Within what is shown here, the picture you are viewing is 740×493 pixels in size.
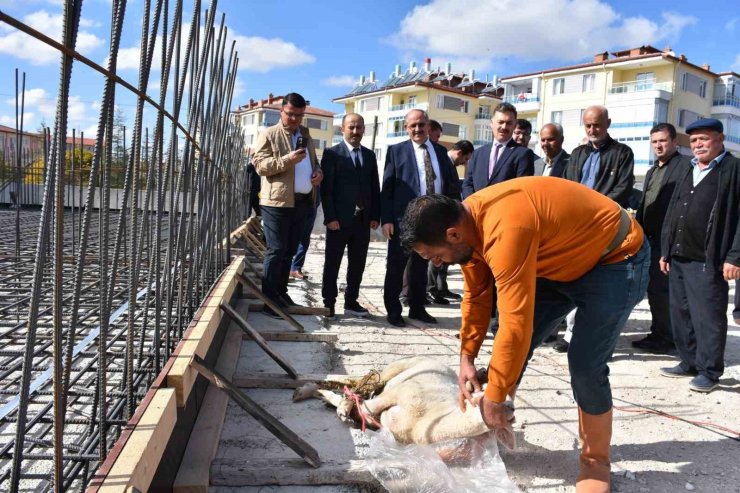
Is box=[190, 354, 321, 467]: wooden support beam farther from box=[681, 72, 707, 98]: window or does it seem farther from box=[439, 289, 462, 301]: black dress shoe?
box=[681, 72, 707, 98]: window

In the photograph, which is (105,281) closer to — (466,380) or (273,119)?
(466,380)

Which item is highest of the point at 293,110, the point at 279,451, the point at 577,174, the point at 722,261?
the point at 293,110

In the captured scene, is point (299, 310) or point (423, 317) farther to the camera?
point (423, 317)

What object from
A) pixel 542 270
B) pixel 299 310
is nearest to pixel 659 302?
pixel 542 270

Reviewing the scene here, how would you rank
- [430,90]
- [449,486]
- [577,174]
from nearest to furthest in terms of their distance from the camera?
[449,486], [577,174], [430,90]

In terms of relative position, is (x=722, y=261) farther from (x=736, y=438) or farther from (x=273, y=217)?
(x=273, y=217)

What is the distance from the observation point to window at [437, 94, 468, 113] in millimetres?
46688

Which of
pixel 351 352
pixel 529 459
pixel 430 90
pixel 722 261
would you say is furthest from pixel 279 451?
pixel 430 90

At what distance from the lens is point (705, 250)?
3.69 meters

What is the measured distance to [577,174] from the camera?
4594mm

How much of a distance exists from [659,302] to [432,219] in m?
3.22

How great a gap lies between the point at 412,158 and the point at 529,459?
295 centimetres

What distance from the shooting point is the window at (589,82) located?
38.8 meters

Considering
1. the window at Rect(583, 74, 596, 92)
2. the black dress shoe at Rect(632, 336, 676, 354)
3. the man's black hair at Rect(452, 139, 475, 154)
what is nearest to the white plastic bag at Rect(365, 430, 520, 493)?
the black dress shoe at Rect(632, 336, 676, 354)
